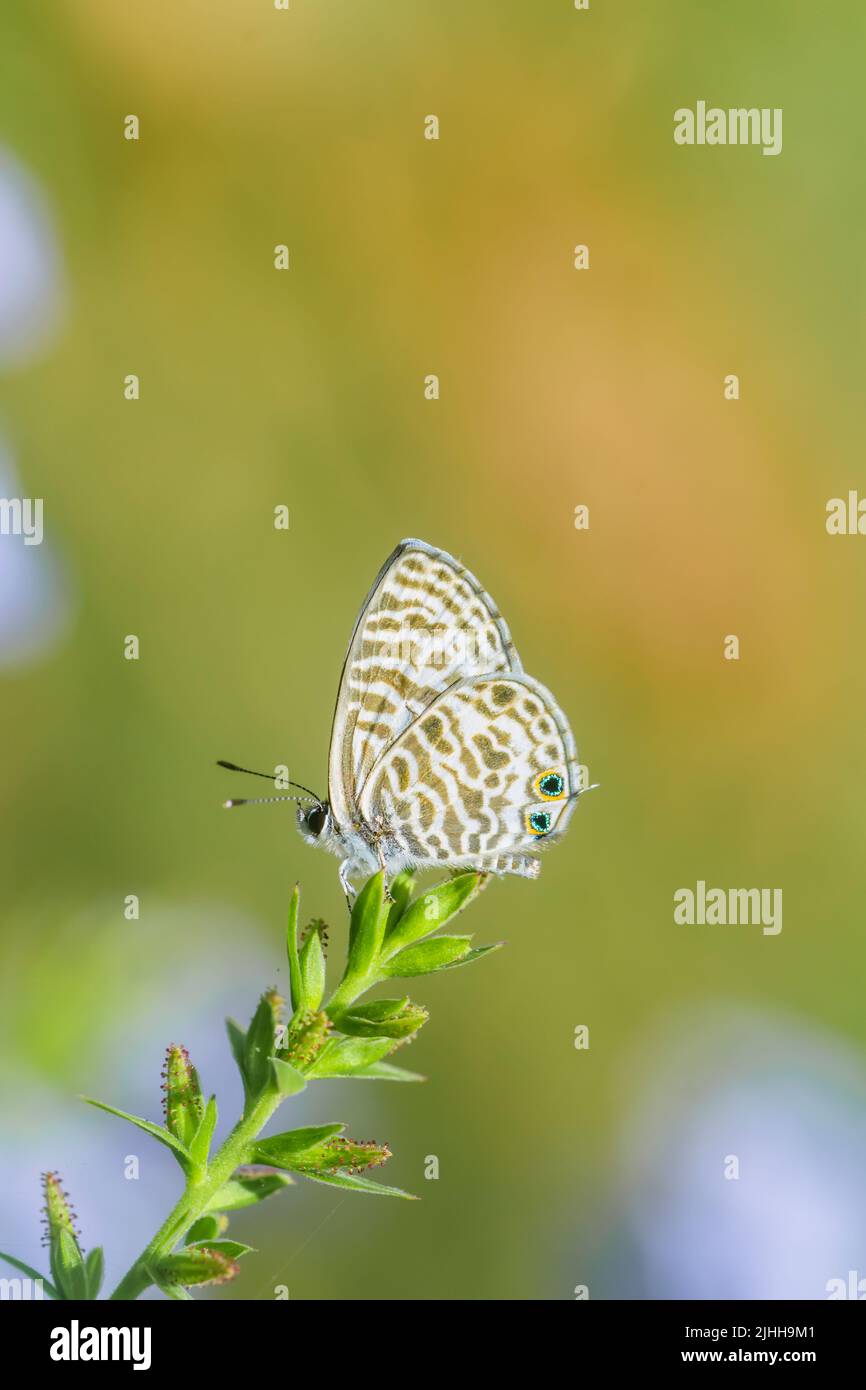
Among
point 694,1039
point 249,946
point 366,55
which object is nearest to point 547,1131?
point 694,1039

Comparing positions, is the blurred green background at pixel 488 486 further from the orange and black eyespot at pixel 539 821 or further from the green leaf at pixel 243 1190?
the green leaf at pixel 243 1190

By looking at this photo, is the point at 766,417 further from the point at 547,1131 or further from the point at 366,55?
the point at 547,1131

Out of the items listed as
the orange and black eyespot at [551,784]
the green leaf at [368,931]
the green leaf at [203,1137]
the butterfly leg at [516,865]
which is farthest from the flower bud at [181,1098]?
the orange and black eyespot at [551,784]

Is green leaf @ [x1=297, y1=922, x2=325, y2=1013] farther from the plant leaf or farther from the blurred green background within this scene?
the blurred green background

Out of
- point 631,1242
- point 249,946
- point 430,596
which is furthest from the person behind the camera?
point 631,1242

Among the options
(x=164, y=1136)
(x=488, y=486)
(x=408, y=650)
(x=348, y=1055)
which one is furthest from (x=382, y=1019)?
(x=488, y=486)

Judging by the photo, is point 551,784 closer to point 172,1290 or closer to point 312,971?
point 312,971

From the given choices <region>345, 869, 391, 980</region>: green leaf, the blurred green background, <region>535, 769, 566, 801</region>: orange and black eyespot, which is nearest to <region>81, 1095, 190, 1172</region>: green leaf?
<region>345, 869, 391, 980</region>: green leaf
